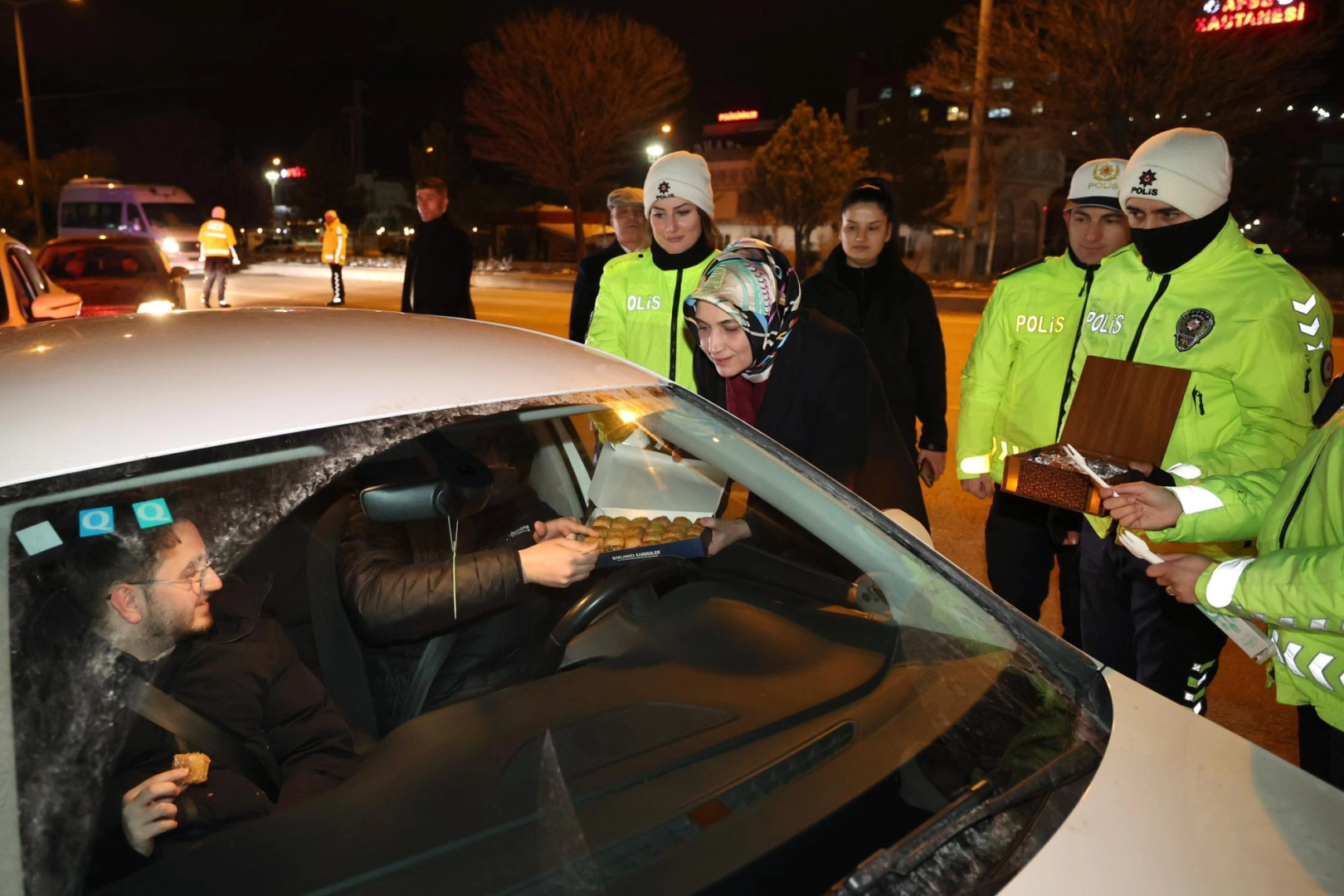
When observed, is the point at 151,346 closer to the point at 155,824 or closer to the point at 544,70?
the point at 155,824

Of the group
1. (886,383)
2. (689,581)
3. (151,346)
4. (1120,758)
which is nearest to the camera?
(1120,758)

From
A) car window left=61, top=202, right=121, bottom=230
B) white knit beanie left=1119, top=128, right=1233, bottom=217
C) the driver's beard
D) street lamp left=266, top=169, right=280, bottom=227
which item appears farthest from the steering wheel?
street lamp left=266, top=169, right=280, bottom=227

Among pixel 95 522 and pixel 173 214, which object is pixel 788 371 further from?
pixel 173 214

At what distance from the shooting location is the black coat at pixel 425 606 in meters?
1.98

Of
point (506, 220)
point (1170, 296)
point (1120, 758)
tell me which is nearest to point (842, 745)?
point (1120, 758)

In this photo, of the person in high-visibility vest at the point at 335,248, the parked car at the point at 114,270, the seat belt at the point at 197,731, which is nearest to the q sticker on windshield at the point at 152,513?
the seat belt at the point at 197,731

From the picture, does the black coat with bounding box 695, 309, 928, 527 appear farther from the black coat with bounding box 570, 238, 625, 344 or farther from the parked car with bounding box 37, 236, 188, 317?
the parked car with bounding box 37, 236, 188, 317

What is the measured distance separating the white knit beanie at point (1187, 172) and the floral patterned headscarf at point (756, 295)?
3.09 feet

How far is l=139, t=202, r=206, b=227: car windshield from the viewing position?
20.5 metres

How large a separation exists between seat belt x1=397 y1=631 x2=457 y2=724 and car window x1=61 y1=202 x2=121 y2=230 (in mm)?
21968

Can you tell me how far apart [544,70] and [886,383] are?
28958mm

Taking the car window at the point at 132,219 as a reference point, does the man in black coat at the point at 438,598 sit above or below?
below

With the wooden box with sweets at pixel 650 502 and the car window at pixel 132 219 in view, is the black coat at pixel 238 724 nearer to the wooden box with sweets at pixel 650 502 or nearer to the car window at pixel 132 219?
the wooden box with sweets at pixel 650 502

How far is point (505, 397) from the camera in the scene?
1706mm
